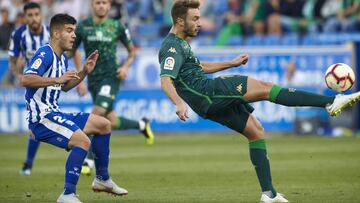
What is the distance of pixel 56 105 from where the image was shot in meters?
9.69

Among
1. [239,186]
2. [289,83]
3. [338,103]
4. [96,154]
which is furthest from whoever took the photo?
[289,83]

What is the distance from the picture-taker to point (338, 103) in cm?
870

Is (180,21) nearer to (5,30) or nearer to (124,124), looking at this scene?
(124,124)

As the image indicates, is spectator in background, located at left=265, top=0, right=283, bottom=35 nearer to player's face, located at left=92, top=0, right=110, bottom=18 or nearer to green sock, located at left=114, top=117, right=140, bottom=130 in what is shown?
green sock, located at left=114, top=117, right=140, bottom=130

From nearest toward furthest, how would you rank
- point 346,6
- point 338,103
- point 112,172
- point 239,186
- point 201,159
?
point 338,103 < point 239,186 < point 112,172 < point 201,159 < point 346,6

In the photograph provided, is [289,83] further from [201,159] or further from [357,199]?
[357,199]

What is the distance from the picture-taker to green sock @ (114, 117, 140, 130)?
14.6 m

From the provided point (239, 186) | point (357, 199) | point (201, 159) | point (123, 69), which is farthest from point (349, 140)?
point (357, 199)

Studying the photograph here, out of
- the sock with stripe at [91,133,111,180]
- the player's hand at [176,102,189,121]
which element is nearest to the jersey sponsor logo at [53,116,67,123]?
the sock with stripe at [91,133,111,180]

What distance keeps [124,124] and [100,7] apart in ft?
6.77

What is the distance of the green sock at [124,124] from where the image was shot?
14602 mm

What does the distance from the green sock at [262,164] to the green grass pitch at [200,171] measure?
392 millimetres

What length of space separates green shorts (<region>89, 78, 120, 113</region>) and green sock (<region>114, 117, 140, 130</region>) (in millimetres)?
397

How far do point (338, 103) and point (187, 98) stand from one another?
1691 mm
